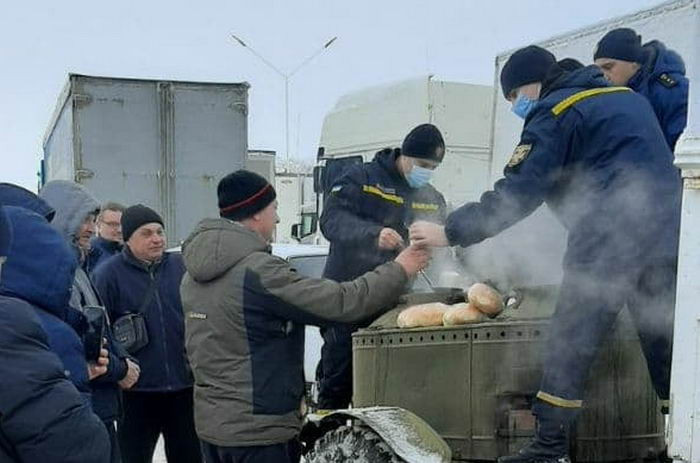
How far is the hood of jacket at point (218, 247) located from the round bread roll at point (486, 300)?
2.77ft

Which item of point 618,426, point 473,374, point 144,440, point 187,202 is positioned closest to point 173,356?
point 144,440

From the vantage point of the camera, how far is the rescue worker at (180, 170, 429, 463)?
3559mm

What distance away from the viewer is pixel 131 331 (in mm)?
4922

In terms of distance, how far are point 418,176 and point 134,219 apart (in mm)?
1584

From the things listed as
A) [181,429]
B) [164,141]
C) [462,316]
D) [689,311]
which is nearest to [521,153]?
[462,316]

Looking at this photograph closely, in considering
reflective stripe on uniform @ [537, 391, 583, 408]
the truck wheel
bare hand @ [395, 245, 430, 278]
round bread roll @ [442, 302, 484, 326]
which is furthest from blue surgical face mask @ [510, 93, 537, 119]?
the truck wheel

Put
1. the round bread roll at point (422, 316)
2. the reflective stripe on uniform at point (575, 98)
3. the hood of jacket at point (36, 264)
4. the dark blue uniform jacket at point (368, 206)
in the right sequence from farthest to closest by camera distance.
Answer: the dark blue uniform jacket at point (368, 206)
the round bread roll at point (422, 316)
the reflective stripe on uniform at point (575, 98)
the hood of jacket at point (36, 264)

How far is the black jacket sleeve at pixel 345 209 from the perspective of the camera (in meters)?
4.82

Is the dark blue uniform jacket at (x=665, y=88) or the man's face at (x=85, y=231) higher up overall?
the dark blue uniform jacket at (x=665, y=88)

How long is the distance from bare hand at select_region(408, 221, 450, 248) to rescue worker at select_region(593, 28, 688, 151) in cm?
101

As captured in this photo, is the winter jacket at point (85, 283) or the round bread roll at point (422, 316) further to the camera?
the winter jacket at point (85, 283)

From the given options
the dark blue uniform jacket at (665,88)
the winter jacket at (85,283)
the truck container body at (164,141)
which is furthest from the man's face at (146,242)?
the truck container body at (164,141)

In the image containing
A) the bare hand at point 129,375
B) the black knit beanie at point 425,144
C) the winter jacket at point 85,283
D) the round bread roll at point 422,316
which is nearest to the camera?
the round bread roll at point 422,316

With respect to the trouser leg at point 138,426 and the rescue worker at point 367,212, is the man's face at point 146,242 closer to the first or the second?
the trouser leg at point 138,426
